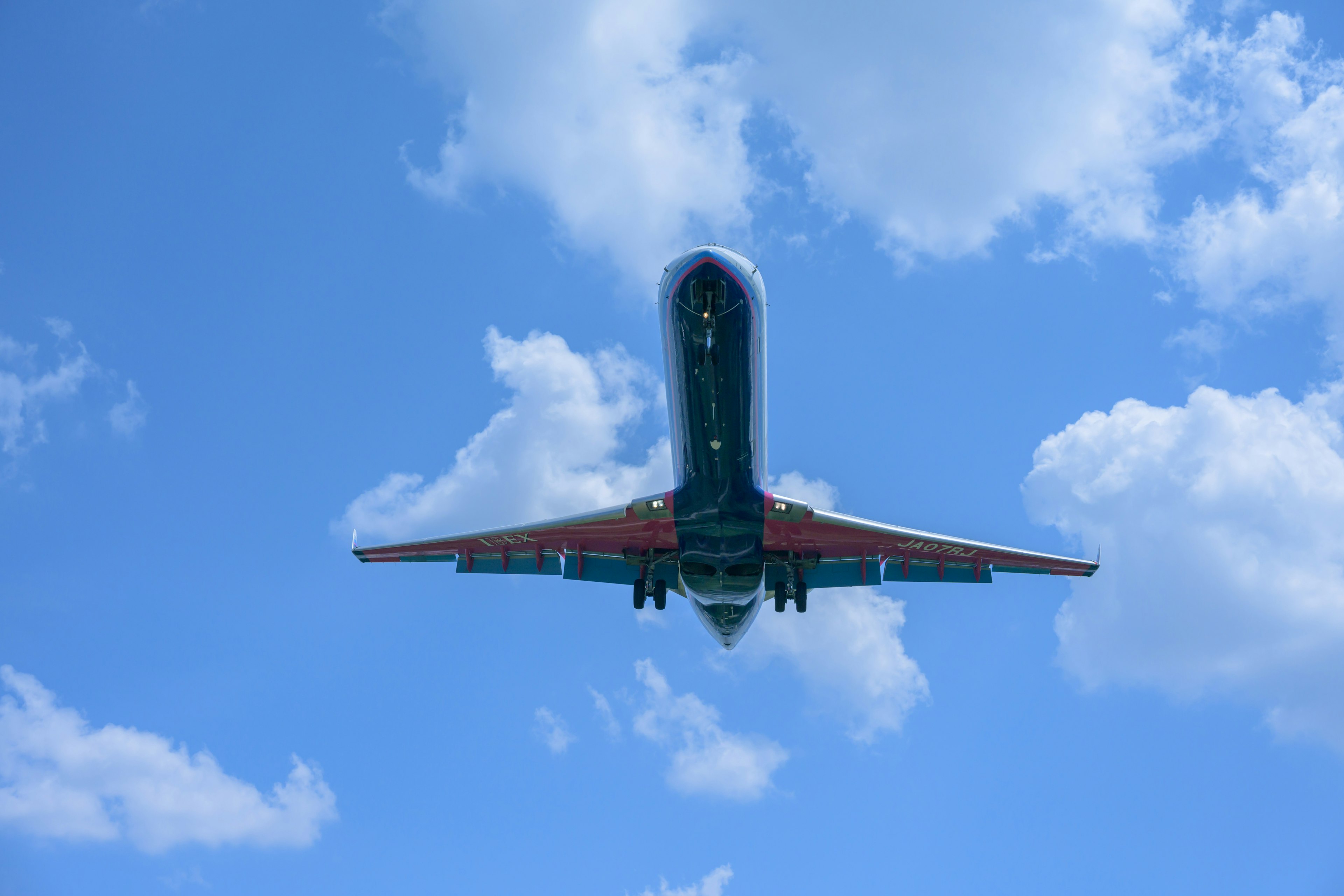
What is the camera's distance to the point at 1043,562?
1729 inches

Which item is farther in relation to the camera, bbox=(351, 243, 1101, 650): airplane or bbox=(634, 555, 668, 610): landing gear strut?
bbox=(634, 555, 668, 610): landing gear strut

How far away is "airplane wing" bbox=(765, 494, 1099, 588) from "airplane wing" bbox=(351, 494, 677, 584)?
13.6ft

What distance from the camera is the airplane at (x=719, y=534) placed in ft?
110

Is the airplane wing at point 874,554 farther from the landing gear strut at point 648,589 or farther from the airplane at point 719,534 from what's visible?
the landing gear strut at point 648,589

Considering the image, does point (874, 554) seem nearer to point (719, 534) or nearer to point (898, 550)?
point (898, 550)

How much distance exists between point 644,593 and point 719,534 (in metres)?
5.48

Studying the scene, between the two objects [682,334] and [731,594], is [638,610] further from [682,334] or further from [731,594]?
[682,334]

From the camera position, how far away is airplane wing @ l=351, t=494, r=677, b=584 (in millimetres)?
41000

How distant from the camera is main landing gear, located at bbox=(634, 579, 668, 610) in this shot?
4284cm

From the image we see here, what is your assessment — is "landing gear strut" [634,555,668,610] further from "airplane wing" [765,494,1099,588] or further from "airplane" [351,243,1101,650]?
"airplane wing" [765,494,1099,588]

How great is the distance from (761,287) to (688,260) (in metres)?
3.42

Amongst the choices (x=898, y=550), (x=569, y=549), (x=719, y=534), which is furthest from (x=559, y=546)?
(x=898, y=550)

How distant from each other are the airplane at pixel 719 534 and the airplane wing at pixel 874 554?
0.20 feet

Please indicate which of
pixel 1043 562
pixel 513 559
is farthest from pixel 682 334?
pixel 1043 562
